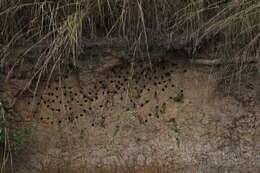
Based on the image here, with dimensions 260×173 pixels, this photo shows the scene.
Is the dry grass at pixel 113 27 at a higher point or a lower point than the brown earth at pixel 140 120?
higher

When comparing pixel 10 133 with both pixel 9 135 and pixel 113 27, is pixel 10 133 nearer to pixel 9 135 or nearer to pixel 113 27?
pixel 9 135

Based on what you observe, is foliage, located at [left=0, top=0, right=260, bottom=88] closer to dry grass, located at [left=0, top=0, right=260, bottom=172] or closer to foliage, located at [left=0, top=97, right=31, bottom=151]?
dry grass, located at [left=0, top=0, right=260, bottom=172]

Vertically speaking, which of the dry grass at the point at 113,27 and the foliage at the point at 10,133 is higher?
the dry grass at the point at 113,27

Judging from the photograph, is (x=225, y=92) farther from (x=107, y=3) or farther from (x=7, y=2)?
(x=7, y=2)

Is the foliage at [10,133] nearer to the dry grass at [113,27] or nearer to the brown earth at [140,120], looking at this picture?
the brown earth at [140,120]

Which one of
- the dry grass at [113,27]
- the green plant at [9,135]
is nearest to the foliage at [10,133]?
the green plant at [9,135]

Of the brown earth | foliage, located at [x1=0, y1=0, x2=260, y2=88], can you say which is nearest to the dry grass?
foliage, located at [x1=0, y1=0, x2=260, y2=88]

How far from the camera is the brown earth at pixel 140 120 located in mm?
2287

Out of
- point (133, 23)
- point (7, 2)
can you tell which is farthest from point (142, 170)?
point (7, 2)

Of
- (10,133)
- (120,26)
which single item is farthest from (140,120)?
(10,133)

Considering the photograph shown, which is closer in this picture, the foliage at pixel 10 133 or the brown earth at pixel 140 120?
the foliage at pixel 10 133

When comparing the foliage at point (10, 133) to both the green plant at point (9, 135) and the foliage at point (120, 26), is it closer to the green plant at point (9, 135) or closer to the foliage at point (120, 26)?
the green plant at point (9, 135)

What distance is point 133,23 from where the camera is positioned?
90.0 inches

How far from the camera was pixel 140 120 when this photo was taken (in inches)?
91.4
